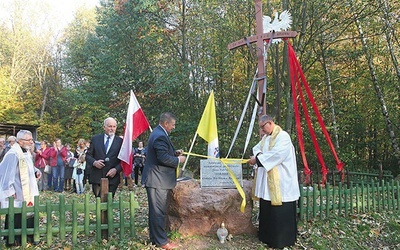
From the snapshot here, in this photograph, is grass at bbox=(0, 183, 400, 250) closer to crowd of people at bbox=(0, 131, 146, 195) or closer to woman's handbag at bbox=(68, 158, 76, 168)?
crowd of people at bbox=(0, 131, 146, 195)

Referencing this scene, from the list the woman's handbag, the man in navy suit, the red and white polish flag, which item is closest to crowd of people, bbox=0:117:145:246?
the man in navy suit

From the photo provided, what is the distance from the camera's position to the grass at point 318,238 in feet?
16.7

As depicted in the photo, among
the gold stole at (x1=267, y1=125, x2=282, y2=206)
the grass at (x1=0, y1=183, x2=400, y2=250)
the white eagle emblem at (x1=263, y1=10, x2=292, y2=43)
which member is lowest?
the grass at (x1=0, y1=183, x2=400, y2=250)

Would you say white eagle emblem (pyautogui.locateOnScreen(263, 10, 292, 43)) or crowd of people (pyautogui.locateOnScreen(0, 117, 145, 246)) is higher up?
white eagle emblem (pyautogui.locateOnScreen(263, 10, 292, 43))

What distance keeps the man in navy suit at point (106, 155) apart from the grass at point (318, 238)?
465mm

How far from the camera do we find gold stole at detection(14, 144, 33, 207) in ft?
16.2

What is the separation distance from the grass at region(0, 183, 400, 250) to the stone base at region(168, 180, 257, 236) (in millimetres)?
138

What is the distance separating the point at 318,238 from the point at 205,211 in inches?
82.7

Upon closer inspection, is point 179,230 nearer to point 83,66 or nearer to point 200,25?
point 200,25

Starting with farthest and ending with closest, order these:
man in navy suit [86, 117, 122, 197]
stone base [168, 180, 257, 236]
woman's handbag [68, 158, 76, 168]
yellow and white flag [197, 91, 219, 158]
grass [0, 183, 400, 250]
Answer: woman's handbag [68, 158, 76, 168] < yellow and white flag [197, 91, 219, 158] < man in navy suit [86, 117, 122, 197] < stone base [168, 180, 257, 236] < grass [0, 183, 400, 250]

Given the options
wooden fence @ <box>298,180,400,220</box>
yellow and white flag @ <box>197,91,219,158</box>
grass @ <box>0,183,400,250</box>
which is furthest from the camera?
wooden fence @ <box>298,180,400,220</box>

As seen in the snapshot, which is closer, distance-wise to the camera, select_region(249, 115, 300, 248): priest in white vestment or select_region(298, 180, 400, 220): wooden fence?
select_region(249, 115, 300, 248): priest in white vestment

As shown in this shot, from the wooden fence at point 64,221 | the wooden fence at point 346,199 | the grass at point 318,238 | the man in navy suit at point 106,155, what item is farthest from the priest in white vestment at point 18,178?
the wooden fence at point 346,199

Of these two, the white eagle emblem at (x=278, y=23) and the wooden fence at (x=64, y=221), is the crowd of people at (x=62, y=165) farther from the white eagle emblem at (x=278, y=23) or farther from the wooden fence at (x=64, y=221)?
the white eagle emblem at (x=278, y=23)
